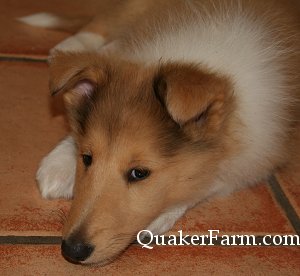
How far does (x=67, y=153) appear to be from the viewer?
2861 mm

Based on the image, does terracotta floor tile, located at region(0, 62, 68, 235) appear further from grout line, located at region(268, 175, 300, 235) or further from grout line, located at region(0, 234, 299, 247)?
grout line, located at region(268, 175, 300, 235)

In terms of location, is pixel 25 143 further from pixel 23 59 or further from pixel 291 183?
pixel 291 183

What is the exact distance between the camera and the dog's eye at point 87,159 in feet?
7.82

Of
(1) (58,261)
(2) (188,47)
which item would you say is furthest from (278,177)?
(1) (58,261)

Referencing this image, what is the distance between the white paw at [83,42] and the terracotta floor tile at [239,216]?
55.8 inches

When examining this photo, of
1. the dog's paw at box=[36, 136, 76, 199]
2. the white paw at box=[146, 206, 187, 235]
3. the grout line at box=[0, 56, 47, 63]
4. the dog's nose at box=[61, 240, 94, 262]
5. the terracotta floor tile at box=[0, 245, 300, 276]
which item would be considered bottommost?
the terracotta floor tile at box=[0, 245, 300, 276]

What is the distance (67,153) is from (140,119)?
0.69 metres

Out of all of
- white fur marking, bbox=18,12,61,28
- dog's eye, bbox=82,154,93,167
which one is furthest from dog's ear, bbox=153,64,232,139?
white fur marking, bbox=18,12,61,28

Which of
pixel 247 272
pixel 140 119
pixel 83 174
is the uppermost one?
pixel 140 119

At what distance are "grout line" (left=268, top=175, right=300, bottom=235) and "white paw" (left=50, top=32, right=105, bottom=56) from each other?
1425 mm

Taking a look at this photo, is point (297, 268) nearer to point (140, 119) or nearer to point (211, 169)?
point (211, 169)

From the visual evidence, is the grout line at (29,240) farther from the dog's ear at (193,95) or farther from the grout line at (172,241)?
the dog's ear at (193,95)

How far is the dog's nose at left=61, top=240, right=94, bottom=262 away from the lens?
2158 mm

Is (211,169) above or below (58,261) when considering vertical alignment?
above
